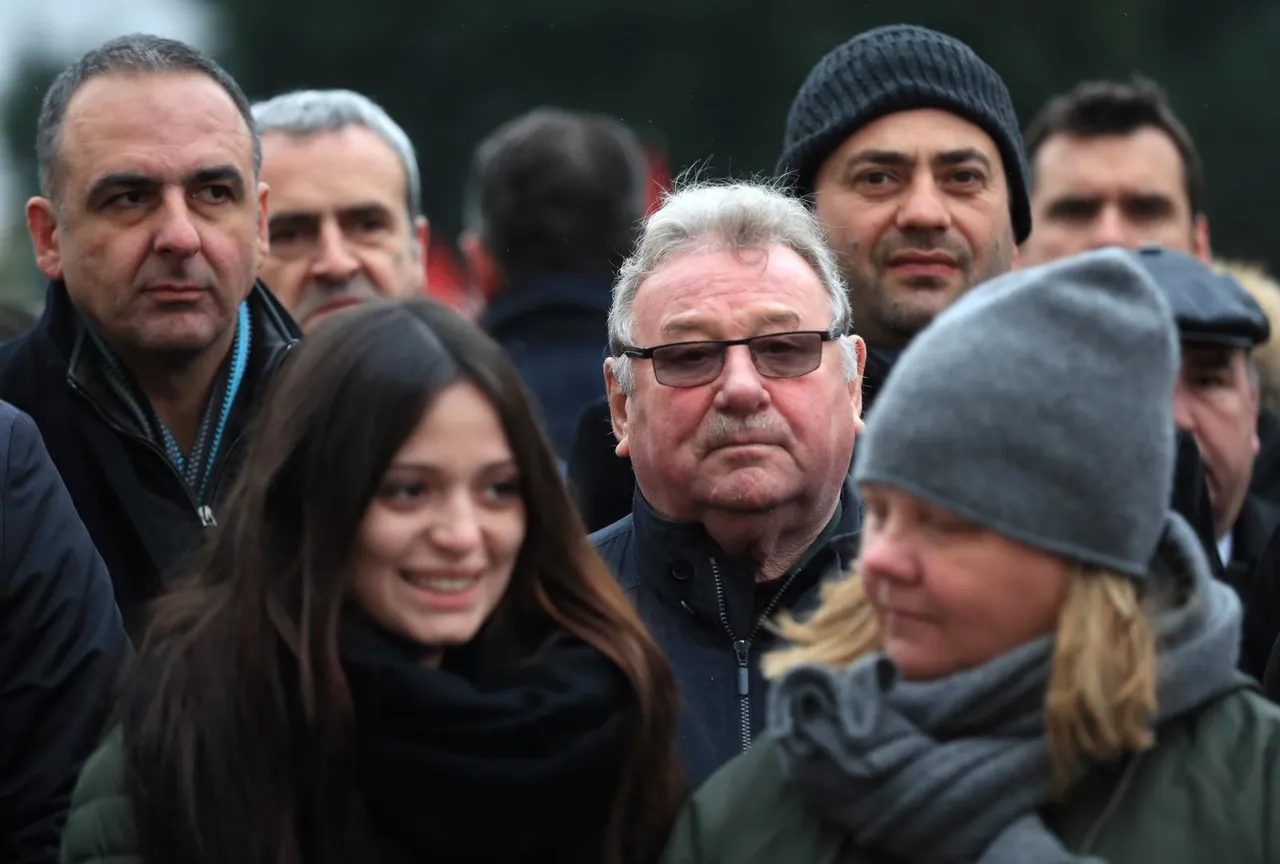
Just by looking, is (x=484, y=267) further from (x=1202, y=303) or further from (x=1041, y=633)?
(x=1041, y=633)

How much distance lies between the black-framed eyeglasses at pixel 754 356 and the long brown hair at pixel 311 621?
649 millimetres

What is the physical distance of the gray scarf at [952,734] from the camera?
3520mm

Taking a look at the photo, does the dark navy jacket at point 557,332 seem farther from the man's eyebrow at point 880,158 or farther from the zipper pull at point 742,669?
the zipper pull at point 742,669

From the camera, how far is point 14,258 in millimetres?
26906

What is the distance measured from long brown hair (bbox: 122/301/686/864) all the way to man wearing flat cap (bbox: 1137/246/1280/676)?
95.6 inches

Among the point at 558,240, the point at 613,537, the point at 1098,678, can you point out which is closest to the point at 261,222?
the point at 613,537

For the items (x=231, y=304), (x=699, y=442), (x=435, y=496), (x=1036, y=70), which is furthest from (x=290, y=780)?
(x=1036, y=70)

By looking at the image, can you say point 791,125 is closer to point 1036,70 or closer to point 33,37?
point 1036,70

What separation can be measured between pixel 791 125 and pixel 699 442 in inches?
Answer: 73.4

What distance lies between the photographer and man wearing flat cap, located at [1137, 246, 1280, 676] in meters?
6.12

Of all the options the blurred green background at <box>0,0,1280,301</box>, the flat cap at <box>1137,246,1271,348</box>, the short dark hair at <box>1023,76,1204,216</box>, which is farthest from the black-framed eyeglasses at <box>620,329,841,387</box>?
the blurred green background at <box>0,0,1280,301</box>

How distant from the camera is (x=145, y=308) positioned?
17.5 feet

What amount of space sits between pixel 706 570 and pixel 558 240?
112 inches

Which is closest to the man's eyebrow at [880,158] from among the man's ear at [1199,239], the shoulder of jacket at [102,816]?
the man's ear at [1199,239]
